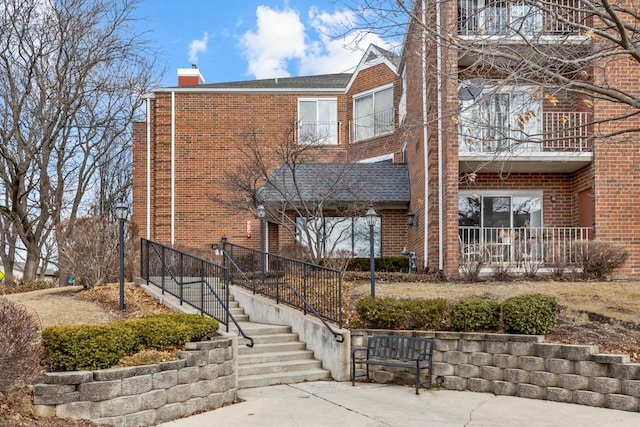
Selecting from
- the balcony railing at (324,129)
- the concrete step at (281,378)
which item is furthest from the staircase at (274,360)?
the balcony railing at (324,129)

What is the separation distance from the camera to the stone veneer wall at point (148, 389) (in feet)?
21.7

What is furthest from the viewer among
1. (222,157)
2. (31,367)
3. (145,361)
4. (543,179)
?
(222,157)

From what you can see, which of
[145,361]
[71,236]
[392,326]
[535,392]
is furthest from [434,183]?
[145,361]

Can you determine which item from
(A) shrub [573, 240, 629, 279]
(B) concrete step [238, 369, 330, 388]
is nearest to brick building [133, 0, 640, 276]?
(A) shrub [573, 240, 629, 279]

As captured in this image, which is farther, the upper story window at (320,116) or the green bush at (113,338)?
the upper story window at (320,116)

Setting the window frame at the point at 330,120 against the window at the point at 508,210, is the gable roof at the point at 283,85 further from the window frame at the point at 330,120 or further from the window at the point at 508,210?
the window at the point at 508,210

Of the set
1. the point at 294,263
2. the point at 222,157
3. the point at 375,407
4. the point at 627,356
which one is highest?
the point at 222,157

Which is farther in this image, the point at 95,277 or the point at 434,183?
the point at 434,183

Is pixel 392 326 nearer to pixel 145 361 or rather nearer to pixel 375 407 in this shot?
pixel 375 407

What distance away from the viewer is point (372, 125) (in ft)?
74.2

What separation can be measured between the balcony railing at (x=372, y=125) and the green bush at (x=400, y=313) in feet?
39.1

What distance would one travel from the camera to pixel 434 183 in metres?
15.4

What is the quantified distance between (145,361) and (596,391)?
5.67 metres

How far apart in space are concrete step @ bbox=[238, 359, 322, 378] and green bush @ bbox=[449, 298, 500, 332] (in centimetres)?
235
